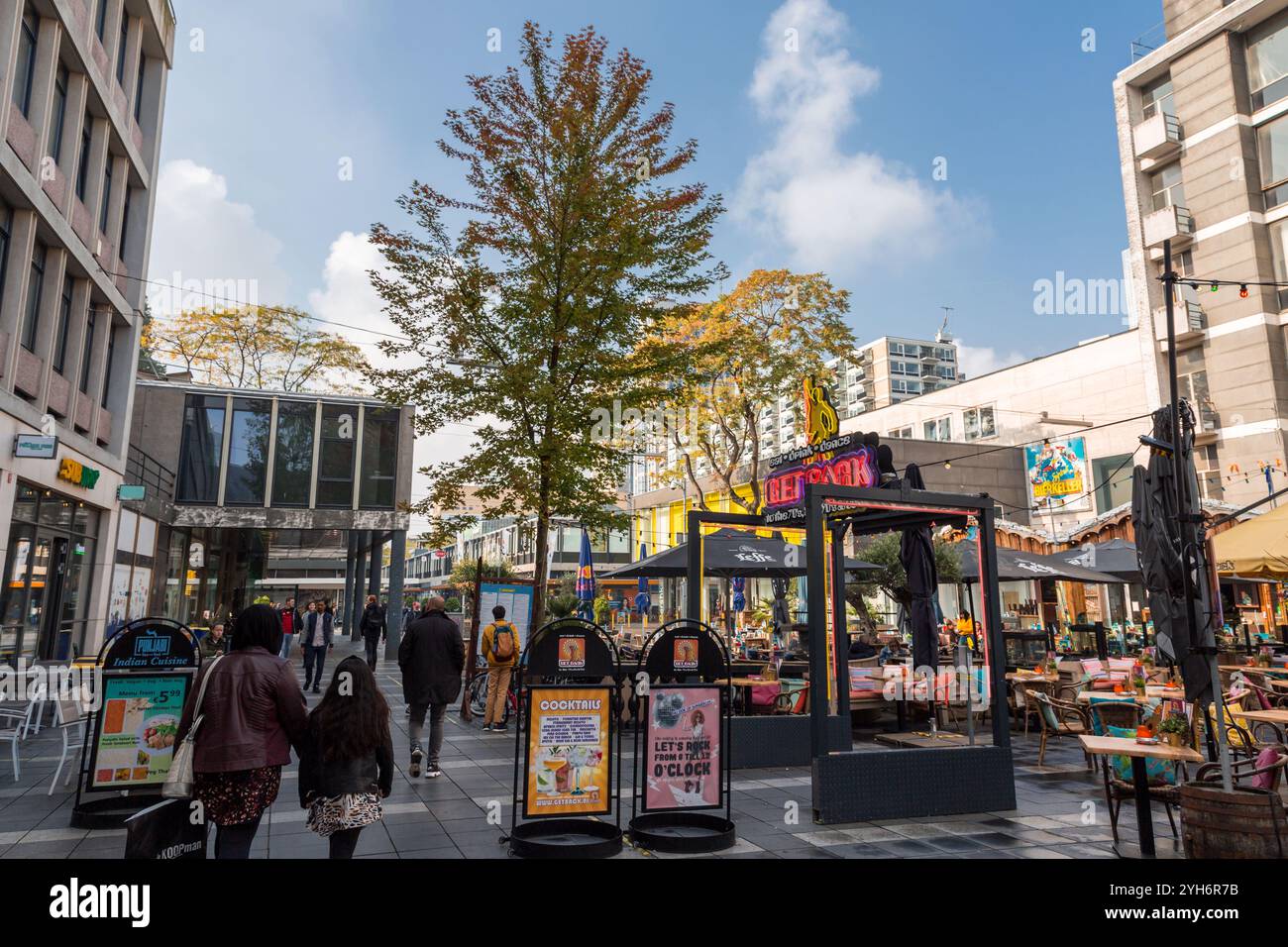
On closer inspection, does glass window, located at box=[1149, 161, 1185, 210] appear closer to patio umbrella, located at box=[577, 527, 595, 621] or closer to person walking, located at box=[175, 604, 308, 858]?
patio umbrella, located at box=[577, 527, 595, 621]

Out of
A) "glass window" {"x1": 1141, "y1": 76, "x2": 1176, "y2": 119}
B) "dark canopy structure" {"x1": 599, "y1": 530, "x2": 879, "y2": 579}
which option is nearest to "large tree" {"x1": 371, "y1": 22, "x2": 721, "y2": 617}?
"dark canopy structure" {"x1": 599, "y1": 530, "x2": 879, "y2": 579}

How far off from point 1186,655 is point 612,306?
862 cm

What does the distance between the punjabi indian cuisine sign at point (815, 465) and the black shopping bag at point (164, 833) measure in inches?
229

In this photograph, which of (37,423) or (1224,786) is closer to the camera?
(1224,786)

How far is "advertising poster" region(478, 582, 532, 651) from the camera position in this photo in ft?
48.9

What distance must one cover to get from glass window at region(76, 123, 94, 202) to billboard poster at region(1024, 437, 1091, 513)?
32.4 meters

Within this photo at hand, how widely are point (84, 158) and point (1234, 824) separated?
20880 mm

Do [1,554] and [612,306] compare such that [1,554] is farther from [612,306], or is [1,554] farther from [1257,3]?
[1257,3]

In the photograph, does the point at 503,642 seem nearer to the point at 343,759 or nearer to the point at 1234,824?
the point at 343,759

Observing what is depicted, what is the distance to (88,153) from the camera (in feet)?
52.6

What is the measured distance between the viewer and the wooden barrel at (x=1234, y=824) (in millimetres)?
4652

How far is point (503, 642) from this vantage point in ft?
36.1

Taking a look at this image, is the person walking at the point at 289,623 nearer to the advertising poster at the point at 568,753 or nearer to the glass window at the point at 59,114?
the glass window at the point at 59,114

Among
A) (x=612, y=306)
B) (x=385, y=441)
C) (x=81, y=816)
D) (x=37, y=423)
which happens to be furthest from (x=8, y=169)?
(x=385, y=441)
